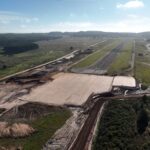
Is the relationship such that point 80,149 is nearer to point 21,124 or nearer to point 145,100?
point 21,124

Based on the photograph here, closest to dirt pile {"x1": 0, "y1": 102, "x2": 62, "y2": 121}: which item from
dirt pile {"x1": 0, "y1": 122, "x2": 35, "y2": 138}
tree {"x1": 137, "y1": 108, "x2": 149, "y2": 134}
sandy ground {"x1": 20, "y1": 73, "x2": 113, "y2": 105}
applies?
sandy ground {"x1": 20, "y1": 73, "x2": 113, "y2": 105}

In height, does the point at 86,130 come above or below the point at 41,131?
above

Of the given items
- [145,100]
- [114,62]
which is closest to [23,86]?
[145,100]

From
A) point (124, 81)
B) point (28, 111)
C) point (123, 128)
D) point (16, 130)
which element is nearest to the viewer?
point (123, 128)

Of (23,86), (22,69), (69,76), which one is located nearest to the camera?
(23,86)

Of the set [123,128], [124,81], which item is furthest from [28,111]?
[124,81]

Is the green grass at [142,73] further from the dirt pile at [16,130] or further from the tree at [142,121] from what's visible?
the dirt pile at [16,130]

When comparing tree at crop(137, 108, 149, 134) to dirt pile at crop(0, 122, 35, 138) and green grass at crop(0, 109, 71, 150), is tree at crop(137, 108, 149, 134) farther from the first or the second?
dirt pile at crop(0, 122, 35, 138)

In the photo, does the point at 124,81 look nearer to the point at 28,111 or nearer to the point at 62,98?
the point at 62,98
